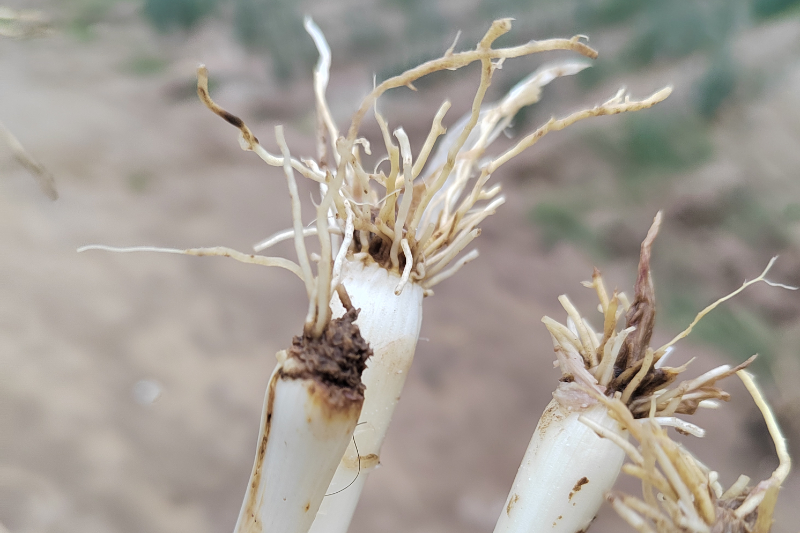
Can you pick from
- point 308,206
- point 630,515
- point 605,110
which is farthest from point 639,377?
point 308,206

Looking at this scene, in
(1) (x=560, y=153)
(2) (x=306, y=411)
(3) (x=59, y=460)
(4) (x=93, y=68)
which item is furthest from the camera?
(4) (x=93, y=68)

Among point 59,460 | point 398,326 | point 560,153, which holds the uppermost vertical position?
point 560,153

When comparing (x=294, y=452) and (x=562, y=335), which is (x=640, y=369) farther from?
(x=294, y=452)

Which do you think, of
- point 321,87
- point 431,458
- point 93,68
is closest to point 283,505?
point 321,87

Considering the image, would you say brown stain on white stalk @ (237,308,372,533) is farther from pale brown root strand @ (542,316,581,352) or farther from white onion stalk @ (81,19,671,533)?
pale brown root strand @ (542,316,581,352)

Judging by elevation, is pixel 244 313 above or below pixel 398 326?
below

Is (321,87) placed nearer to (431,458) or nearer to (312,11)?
(431,458)

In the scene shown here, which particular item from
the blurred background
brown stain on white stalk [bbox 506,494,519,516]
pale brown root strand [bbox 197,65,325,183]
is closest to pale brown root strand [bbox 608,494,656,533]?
brown stain on white stalk [bbox 506,494,519,516]
